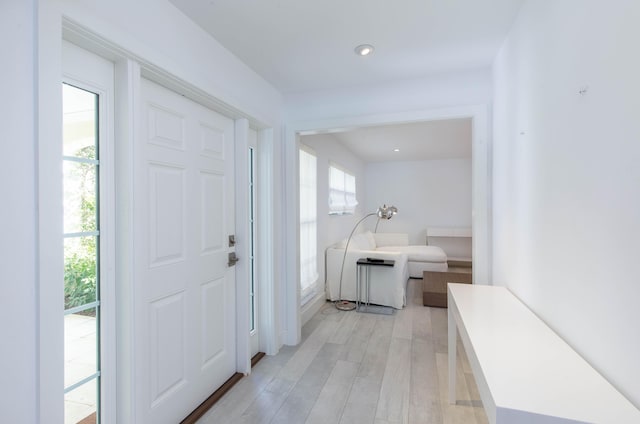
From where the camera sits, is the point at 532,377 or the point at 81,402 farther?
the point at 81,402

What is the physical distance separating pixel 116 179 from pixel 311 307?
9.01ft

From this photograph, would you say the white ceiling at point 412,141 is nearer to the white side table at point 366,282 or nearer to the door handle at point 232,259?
the white side table at point 366,282

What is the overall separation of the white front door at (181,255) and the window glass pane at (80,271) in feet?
0.55

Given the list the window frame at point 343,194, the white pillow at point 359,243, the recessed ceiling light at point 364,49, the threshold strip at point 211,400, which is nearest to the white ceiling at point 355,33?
the recessed ceiling light at point 364,49

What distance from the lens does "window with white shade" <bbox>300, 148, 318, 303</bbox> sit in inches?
137

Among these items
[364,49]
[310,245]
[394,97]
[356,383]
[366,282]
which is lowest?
[356,383]

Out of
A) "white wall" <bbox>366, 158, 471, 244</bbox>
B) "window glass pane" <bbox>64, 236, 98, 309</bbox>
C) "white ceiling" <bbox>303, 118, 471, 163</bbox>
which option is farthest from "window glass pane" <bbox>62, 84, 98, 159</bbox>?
"white wall" <bbox>366, 158, 471, 244</bbox>

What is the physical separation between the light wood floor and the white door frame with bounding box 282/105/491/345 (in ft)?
1.48

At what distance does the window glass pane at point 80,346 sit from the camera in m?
1.24

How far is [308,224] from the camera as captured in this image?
12.0 feet

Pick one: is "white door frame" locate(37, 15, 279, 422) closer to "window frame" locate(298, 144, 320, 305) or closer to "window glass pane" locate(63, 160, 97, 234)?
"window glass pane" locate(63, 160, 97, 234)

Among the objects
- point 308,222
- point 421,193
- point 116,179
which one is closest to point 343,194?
point 308,222

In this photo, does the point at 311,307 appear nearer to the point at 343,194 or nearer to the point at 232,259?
the point at 232,259

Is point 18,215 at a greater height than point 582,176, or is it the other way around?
point 582,176
